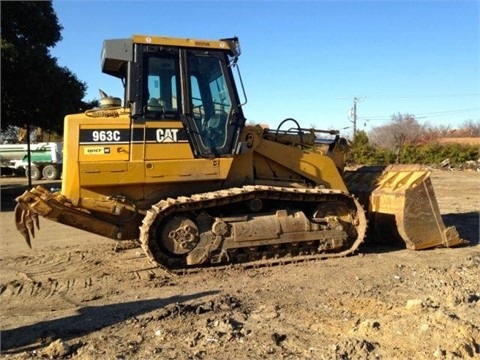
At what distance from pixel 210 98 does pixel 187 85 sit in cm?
42

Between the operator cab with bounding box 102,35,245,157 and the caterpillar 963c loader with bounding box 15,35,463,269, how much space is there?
0.6 inches

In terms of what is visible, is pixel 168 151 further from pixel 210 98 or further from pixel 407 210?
pixel 407 210

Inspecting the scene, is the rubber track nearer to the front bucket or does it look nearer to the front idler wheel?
the front idler wheel

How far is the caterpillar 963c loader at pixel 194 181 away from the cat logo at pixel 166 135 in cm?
1

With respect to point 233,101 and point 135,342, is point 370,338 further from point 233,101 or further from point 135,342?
point 233,101

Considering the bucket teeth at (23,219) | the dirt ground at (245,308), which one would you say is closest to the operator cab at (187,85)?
the bucket teeth at (23,219)

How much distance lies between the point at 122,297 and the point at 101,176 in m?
1.72

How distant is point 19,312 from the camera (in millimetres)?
5715

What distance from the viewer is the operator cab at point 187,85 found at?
7.28m

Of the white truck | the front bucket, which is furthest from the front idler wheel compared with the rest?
the white truck

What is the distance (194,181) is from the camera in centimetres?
753

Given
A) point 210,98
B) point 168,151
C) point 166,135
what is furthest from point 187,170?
point 210,98

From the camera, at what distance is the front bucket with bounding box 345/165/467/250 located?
8.27m

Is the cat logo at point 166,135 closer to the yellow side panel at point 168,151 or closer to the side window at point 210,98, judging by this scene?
the yellow side panel at point 168,151
